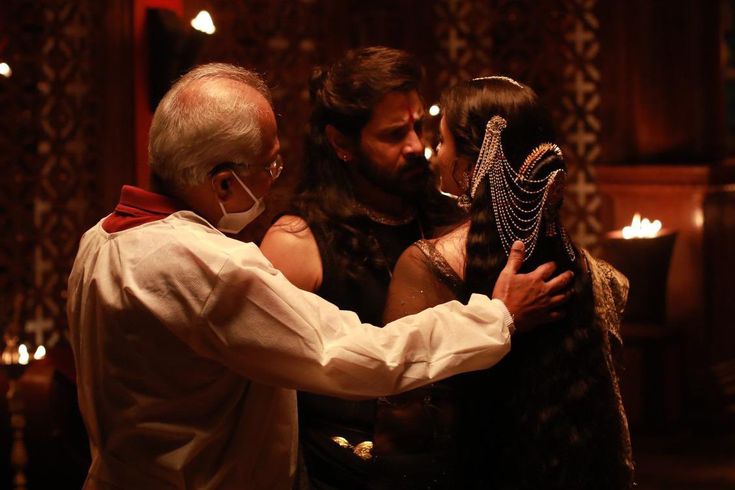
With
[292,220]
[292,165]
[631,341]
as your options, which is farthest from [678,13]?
[292,220]

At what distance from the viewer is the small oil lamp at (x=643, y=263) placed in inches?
231

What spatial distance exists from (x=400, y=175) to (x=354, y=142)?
0.15 meters

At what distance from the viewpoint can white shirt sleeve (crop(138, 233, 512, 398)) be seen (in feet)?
6.84

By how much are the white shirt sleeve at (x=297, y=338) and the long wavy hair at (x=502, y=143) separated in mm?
199

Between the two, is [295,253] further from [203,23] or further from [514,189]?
[203,23]

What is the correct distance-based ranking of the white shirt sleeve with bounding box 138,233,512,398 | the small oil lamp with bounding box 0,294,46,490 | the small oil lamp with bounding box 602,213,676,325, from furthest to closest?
the small oil lamp with bounding box 602,213,676,325 < the small oil lamp with bounding box 0,294,46,490 < the white shirt sleeve with bounding box 138,233,512,398

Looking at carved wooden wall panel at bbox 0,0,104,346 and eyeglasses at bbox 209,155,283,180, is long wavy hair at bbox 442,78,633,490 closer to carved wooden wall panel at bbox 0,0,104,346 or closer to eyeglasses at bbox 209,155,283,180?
eyeglasses at bbox 209,155,283,180

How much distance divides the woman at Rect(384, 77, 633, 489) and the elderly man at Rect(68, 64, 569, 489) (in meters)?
0.09

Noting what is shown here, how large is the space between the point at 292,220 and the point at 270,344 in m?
0.79

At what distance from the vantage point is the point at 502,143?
2.31m

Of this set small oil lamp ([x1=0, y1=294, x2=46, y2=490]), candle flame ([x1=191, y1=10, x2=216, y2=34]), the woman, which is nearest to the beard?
the woman

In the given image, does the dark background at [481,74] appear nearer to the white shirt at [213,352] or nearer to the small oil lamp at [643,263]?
the small oil lamp at [643,263]

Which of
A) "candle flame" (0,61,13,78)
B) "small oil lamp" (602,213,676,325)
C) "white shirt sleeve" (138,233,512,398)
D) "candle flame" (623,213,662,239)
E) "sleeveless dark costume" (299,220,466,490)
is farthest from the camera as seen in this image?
"candle flame" (623,213,662,239)

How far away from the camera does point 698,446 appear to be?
581cm
